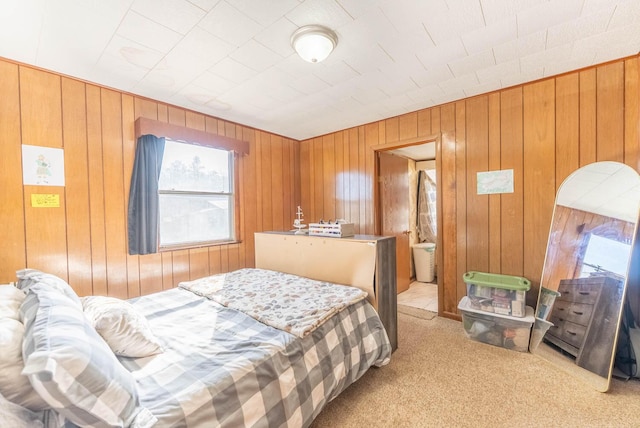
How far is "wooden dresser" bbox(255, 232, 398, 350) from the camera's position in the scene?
1978mm

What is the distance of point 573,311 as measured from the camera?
2041mm

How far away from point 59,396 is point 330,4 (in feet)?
6.39

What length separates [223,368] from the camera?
1.11m

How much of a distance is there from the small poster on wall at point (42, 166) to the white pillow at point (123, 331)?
1.41 meters

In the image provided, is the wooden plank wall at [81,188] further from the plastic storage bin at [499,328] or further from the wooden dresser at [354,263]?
the plastic storage bin at [499,328]

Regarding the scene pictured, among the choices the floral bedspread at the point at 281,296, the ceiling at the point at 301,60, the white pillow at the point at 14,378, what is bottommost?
the floral bedspread at the point at 281,296

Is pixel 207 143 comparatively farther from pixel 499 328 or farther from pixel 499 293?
pixel 499 328

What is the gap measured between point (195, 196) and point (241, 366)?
2300 millimetres

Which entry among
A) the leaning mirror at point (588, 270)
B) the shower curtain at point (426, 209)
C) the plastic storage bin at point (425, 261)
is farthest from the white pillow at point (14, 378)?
the shower curtain at point (426, 209)

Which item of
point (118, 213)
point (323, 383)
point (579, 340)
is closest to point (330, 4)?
point (323, 383)

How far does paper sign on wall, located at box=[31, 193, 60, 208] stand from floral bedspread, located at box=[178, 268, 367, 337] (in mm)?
1166

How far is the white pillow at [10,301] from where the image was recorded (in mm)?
1004

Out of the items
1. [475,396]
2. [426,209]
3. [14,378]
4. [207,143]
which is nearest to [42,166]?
[207,143]

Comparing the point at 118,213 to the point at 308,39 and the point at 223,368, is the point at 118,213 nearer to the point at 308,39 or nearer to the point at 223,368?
the point at 223,368
